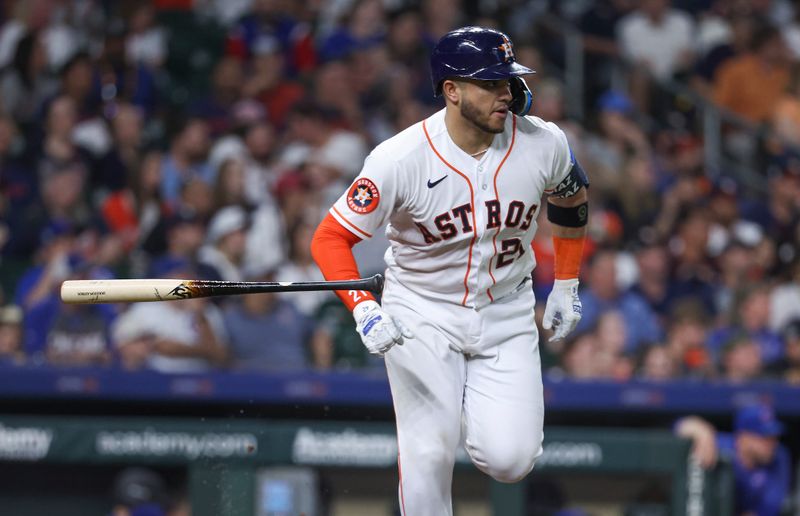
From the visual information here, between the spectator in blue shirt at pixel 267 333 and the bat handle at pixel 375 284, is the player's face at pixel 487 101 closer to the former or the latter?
the bat handle at pixel 375 284

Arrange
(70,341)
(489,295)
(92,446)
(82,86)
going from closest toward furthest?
(489,295)
(92,446)
(70,341)
(82,86)

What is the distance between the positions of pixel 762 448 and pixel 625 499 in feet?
2.40

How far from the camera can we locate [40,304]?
25.0 ft

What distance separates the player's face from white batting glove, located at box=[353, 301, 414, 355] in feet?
2.35

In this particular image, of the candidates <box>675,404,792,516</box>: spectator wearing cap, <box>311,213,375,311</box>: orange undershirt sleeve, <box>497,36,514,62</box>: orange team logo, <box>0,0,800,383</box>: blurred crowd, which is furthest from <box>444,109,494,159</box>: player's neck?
<box>0,0,800,383</box>: blurred crowd

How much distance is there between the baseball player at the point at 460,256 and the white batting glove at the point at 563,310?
0.11 meters

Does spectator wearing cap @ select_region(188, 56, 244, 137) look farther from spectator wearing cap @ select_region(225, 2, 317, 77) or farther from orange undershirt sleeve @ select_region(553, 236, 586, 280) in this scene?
orange undershirt sleeve @ select_region(553, 236, 586, 280)

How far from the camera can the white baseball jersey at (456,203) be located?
14.9ft

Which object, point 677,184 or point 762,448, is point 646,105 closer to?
point 677,184

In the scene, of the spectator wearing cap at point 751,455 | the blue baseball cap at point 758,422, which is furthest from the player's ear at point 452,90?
the blue baseball cap at point 758,422

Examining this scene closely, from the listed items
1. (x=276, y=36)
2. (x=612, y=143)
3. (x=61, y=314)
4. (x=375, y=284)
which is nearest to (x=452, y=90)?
(x=375, y=284)

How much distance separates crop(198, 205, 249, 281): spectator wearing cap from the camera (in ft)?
25.9

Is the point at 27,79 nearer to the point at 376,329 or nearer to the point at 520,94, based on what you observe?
the point at 520,94

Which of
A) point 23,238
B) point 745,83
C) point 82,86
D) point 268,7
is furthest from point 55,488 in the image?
point 745,83
